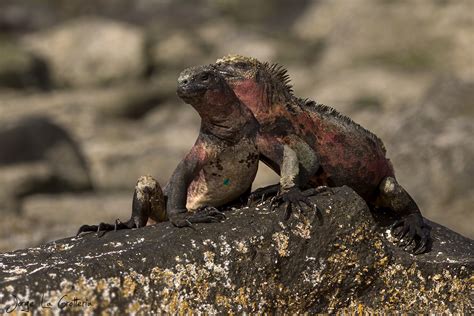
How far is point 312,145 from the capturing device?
7453 millimetres

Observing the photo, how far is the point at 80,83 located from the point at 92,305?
34.6 m

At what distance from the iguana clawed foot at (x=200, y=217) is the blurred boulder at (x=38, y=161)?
560 inches

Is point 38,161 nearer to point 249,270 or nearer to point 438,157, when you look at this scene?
point 438,157

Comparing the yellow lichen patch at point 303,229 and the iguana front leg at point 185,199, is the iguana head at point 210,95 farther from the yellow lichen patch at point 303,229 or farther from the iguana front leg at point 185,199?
the yellow lichen patch at point 303,229

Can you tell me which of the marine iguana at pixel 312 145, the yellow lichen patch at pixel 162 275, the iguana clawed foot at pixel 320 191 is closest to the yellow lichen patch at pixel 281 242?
the iguana clawed foot at pixel 320 191

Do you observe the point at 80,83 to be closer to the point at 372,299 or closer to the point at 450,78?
the point at 450,78

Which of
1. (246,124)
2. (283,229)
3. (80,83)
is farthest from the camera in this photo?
(80,83)

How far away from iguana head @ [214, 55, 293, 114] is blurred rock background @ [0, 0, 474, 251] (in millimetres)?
8365

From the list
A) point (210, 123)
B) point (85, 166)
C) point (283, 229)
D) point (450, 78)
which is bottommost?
point (283, 229)

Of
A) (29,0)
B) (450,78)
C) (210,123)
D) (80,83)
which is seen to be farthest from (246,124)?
(29,0)

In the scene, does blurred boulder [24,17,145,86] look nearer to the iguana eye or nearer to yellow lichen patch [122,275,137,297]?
the iguana eye

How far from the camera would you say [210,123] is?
7.25m

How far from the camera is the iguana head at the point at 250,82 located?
7.37 metres

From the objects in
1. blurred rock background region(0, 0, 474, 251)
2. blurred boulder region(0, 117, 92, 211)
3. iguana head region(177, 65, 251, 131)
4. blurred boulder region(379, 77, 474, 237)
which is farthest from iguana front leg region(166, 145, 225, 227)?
blurred boulder region(0, 117, 92, 211)
